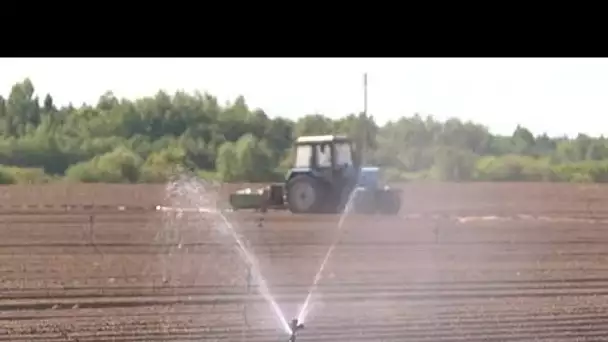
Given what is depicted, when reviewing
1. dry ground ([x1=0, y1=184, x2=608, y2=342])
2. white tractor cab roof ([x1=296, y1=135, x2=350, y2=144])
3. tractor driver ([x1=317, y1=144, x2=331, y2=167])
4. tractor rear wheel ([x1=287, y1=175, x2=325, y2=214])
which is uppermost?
white tractor cab roof ([x1=296, y1=135, x2=350, y2=144])

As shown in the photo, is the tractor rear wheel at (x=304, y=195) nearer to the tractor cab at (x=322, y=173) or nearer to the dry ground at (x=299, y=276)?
the tractor cab at (x=322, y=173)

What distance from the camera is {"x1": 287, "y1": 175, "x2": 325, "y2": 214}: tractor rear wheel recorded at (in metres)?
8.47

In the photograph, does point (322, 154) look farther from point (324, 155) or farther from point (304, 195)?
point (304, 195)

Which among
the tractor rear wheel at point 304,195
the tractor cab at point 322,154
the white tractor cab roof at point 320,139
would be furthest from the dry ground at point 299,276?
the white tractor cab roof at point 320,139

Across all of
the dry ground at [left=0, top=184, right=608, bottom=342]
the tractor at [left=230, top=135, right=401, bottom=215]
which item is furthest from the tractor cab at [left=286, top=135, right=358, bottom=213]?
the dry ground at [left=0, top=184, right=608, bottom=342]

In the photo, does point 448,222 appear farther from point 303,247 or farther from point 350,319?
point 350,319

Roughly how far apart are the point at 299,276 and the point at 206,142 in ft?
12.0

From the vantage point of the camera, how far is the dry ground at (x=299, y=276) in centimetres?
429

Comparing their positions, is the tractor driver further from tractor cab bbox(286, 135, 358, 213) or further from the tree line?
the tree line

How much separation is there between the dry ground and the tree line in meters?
0.48

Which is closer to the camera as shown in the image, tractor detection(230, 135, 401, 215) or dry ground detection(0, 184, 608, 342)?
dry ground detection(0, 184, 608, 342)

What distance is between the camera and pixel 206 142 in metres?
9.17

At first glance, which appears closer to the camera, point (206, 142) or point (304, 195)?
point (304, 195)

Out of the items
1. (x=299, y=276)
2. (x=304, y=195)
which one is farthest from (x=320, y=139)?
(x=299, y=276)
